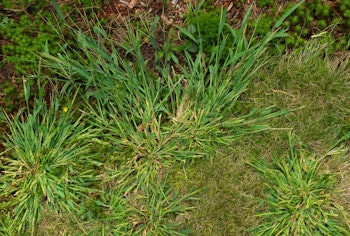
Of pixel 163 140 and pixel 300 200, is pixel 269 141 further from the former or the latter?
pixel 163 140

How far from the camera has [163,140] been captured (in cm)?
241

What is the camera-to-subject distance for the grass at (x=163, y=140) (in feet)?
7.80

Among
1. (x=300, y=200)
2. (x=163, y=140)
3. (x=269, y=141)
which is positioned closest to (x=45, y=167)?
(x=163, y=140)

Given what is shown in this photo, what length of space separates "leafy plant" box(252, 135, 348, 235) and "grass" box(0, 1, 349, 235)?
2 cm

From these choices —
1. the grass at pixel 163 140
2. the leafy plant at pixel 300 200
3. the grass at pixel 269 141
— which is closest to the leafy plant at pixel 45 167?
the grass at pixel 163 140

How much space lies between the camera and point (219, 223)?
2439 millimetres

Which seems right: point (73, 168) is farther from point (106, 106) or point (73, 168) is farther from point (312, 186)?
point (312, 186)

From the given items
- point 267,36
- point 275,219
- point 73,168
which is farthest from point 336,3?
point 73,168

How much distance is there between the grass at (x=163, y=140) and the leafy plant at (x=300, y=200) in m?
0.02

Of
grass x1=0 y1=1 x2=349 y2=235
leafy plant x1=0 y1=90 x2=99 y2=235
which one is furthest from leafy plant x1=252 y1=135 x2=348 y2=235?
leafy plant x1=0 y1=90 x2=99 y2=235

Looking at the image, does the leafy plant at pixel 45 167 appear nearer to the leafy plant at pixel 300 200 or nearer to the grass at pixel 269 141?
the grass at pixel 269 141

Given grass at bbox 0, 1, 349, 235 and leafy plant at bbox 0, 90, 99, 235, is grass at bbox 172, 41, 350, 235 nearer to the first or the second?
grass at bbox 0, 1, 349, 235

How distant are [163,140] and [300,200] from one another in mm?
916

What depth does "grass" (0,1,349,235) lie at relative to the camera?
2.38 m
